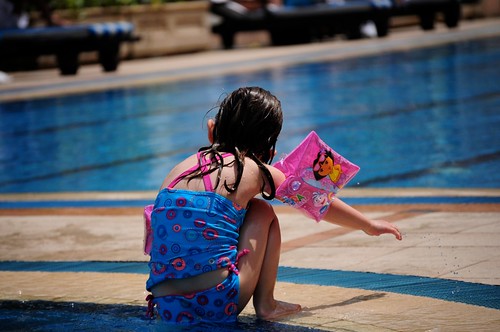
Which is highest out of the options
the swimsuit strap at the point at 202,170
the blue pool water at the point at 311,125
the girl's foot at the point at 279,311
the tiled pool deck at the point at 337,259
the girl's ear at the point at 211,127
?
the girl's ear at the point at 211,127

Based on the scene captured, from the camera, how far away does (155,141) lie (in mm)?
11203

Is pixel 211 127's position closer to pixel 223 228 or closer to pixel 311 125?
pixel 223 228

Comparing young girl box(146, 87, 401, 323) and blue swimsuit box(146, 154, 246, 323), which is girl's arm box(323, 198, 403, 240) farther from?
blue swimsuit box(146, 154, 246, 323)

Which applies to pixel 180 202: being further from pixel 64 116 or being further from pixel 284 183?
pixel 64 116

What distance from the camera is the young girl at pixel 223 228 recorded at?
3818 millimetres

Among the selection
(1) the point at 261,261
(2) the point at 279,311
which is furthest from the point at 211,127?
(2) the point at 279,311

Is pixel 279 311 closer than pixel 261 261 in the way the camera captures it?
No

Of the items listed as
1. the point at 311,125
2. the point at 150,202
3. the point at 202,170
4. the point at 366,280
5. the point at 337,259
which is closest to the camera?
the point at 202,170

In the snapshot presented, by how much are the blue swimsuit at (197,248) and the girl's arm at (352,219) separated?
0.41 meters

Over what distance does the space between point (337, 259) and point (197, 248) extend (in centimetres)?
140

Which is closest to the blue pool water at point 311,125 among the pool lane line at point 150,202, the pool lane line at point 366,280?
the pool lane line at point 150,202

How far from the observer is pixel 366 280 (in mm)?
4586

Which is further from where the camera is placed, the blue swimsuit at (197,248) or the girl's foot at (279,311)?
the girl's foot at (279,311)

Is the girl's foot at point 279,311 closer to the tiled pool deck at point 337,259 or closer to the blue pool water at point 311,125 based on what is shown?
the tiled pool deck at point 337,259
